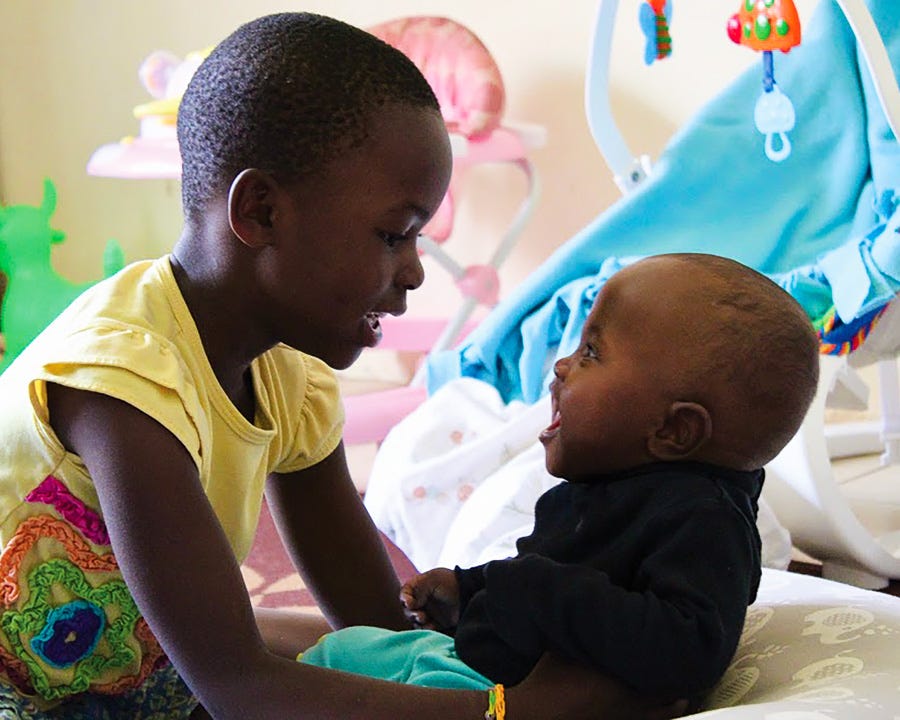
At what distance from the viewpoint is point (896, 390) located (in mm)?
2201

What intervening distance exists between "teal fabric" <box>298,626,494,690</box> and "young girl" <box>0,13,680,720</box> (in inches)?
2.6

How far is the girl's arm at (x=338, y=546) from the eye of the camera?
3.88 ft

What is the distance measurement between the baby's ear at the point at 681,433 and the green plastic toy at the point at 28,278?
6.66ft

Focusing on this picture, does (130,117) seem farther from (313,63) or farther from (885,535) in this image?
(313,63)

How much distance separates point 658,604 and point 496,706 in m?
0.13

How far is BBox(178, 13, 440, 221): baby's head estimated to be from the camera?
0.93m

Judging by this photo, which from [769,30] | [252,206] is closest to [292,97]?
[252,206]

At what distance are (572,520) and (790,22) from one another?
3.35 ft

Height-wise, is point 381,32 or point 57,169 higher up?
point 381,32

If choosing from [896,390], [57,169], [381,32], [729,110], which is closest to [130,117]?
[57,169]

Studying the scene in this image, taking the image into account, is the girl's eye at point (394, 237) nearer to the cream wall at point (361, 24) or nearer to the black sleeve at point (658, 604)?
the black sleeve at point (658, 604)

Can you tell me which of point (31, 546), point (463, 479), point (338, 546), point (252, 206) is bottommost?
point (463, 479)

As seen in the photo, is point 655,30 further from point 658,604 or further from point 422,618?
point 658,604

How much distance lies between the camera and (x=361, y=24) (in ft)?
10.1
